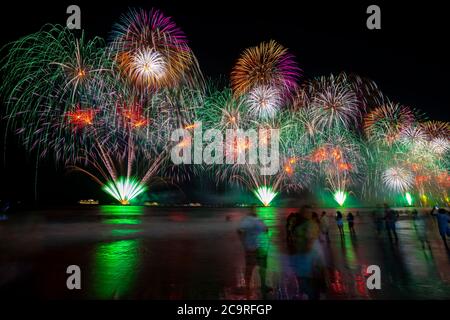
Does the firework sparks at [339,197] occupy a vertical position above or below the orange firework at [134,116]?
below

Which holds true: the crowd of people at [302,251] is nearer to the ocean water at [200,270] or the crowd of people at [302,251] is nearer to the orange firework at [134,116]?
the ocean water at [200,270]

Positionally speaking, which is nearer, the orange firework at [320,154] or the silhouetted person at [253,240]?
the silhouetted person at [253,240]

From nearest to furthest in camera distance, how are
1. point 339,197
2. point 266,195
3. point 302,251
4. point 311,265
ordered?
point 311,265 → point 302,251 → point 266,195 → point 339,197

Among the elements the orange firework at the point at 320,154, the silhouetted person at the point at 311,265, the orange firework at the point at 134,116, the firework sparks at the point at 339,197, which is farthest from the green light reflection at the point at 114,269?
the firework sparks at the point at 339,197

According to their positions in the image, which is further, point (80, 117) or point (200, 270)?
point (80, 117)

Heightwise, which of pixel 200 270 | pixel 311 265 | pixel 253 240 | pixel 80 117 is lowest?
pixel 200 270

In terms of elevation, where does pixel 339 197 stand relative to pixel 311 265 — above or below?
below

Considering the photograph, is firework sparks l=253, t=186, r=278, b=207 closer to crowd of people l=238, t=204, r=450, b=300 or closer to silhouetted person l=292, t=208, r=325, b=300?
crowd of people l=238, t=204, r=450, b=300

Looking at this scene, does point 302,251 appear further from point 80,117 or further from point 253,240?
point 80,117

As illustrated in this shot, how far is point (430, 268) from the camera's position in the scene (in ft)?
29.7

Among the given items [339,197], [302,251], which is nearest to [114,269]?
[302,251]

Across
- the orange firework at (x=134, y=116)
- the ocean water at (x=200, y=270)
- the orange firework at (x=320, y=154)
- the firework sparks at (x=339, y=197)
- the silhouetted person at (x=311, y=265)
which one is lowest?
the firework sparks at (x=339, y=197)

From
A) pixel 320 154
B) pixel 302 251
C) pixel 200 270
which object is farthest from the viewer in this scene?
pixel 320 154

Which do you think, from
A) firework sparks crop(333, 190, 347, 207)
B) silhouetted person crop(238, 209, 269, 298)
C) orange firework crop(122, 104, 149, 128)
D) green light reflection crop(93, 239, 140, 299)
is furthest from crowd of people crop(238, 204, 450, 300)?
firework sparks crop(333, 190, 347, 207)
